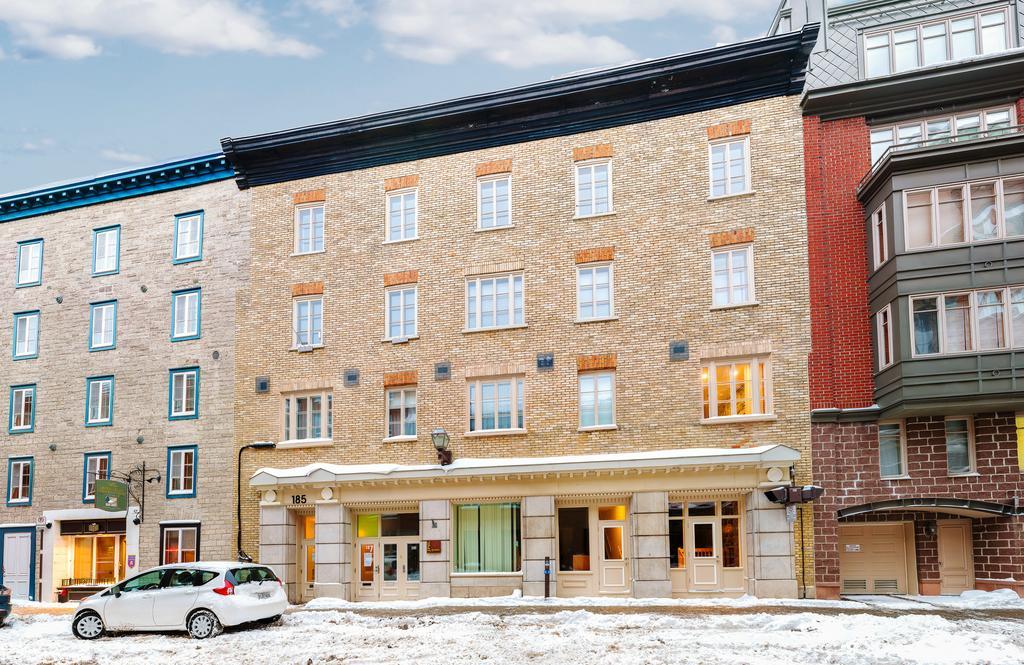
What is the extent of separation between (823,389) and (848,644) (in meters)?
9.22

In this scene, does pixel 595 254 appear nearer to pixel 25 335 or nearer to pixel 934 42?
pixel 934 42

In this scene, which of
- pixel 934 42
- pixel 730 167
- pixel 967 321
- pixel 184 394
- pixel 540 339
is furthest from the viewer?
pixel 184 394

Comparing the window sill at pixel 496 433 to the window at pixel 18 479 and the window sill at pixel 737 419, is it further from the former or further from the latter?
the window at pixel 18 479

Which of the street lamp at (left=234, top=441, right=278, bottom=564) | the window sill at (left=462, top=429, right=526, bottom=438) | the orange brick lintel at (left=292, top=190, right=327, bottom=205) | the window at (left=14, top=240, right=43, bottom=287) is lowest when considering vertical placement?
the street lamp at (left=234, top=441, right=278, bottom=564)

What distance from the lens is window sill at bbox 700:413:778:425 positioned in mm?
25594

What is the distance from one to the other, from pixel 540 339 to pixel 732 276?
5466 mm

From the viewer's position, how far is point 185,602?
20.6 meters

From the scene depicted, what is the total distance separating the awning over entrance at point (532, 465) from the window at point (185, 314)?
18.4 ft

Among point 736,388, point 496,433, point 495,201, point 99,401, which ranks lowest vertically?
point 496,433

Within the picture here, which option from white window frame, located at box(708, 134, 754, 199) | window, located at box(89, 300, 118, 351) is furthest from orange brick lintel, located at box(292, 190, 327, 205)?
white window frame, located at box(708, 134, 754, 199)

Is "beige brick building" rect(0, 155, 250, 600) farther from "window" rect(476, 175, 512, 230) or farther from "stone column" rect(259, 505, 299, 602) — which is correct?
"window" rect(476, 175, 512, 230)

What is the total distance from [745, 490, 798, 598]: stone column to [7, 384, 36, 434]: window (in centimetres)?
2438

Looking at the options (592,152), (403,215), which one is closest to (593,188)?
(592,152)

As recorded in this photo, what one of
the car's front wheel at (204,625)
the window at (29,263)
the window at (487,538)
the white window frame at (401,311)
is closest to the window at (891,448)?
the window at (487,538)
